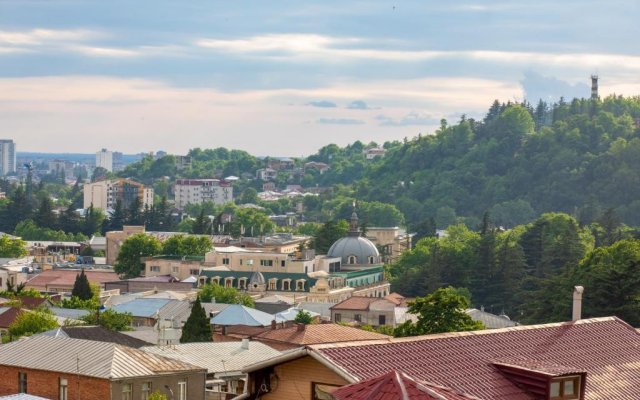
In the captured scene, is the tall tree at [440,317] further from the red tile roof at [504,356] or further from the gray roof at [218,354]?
the red tile roof at [504,356]

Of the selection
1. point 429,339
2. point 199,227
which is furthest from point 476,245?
point 429,339

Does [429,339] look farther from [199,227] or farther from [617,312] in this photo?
[199,227]

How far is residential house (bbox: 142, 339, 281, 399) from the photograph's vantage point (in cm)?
3578

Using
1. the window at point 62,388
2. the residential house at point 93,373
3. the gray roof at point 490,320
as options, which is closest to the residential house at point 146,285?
the gray roof at point 490,320

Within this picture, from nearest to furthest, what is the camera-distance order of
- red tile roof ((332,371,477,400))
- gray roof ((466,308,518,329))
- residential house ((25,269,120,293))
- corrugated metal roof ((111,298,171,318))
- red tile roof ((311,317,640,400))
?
1. red tile roof ((332,371,477,400))
2. red tile roof ((311,317,640,400))
3. gray roof ((466,308,518,329))
4. corrugated metal roof ((111,298,171,318))
5. residential house ((25,269,120,293))

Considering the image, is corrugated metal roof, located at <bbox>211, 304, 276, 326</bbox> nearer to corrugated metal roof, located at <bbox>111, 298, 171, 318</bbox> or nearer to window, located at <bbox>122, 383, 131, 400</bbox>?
corrugated metal roof, located at <bbox>111, 298, 171, 318</bbox>

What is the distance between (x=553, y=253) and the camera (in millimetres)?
110812

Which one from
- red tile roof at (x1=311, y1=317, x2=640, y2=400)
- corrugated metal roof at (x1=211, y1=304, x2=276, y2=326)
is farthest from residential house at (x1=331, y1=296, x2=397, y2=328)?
red tile roof at (x1=311, y1=317, x2=640, y2=400)

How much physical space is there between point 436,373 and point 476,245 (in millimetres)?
100981

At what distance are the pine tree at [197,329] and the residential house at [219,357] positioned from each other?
40.3ft

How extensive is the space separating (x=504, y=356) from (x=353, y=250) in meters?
105

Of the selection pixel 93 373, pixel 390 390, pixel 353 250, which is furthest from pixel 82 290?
pixel 390 390

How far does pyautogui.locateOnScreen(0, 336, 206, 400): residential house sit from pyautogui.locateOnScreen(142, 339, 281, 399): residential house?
5.12 ft

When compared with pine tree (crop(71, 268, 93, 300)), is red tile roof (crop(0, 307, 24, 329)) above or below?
above
